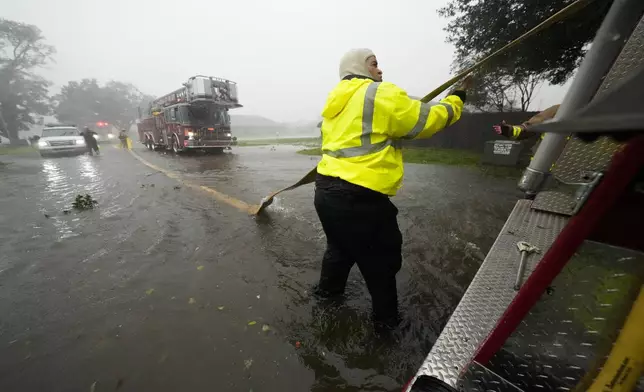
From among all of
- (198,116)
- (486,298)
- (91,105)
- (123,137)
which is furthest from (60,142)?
(91,105)

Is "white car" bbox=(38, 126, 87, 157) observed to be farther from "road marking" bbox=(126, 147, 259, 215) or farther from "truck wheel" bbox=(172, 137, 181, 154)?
"road marking" bbox=(126, 147, 259, 215)

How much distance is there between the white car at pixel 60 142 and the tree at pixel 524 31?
1966cm

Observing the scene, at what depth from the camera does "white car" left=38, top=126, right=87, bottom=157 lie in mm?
14781

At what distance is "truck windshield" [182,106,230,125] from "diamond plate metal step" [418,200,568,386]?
1517 cm

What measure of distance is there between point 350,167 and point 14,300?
3150mm

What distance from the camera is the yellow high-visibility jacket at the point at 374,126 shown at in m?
1.61

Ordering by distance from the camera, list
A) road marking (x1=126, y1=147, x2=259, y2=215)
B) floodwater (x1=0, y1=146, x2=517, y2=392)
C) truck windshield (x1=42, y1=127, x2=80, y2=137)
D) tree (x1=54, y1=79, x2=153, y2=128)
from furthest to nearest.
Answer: tree (x1=54, y1=79, x2=153, y2=128) → truck windshield (x1=42, y1=127, x2=80, y2=137) → road marking (x1=126, y1=147, x2=259, y2=215) → floodwater (x1=0, y1=146, x2=517, y2=392)

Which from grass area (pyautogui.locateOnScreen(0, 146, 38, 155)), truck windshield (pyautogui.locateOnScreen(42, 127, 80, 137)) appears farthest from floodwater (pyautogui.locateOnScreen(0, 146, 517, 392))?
grass area (pyautogui.locateOnScreen(0, 146, 38, 155))

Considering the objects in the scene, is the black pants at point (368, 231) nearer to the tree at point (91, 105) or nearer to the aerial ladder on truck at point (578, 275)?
the aerial ladder on truck at point (578, 275)

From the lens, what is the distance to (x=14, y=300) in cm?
238

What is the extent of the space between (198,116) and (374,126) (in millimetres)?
15197

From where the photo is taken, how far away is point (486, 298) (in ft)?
5.32

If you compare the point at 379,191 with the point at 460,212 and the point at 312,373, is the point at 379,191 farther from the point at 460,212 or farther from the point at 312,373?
the point at 460,212

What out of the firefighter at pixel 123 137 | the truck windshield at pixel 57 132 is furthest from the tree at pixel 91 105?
the truck windshield at pixel 57 132
